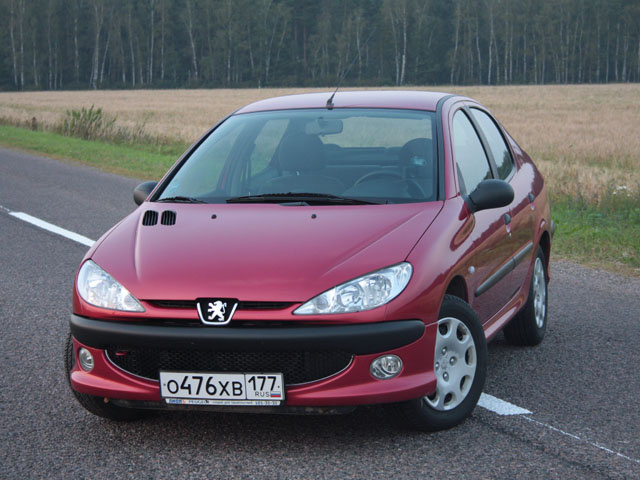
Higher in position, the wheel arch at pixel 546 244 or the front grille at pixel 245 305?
the front grille at pixel 245 305

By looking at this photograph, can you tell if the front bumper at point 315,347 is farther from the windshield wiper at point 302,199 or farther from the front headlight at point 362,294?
the windshield wiper at point 302,199

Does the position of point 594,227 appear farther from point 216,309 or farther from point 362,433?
point 216,309

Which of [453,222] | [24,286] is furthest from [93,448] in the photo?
[24,286]

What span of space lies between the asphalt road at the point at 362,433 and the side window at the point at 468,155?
3.43 feet

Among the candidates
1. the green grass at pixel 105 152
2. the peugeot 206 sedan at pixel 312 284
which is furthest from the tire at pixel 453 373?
the green grass at pixel 105 152

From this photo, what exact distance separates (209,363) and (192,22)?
113914 millimetres

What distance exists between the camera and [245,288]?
Answer: 362cm

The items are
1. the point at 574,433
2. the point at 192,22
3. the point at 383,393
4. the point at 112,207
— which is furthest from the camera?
the point at 192,22

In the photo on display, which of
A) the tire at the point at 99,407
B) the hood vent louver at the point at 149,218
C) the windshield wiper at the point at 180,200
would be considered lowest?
the tire at the point at 99,407

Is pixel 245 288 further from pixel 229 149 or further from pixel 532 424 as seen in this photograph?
pixel 229 149

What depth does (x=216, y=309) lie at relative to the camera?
11.8 ft

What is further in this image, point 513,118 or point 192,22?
point 192,22

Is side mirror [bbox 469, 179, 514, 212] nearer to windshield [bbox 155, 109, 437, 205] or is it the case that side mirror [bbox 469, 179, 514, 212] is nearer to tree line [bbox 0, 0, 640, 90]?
windshield [bbox 155, 109, 437, 205]

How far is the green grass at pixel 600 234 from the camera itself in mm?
8156
